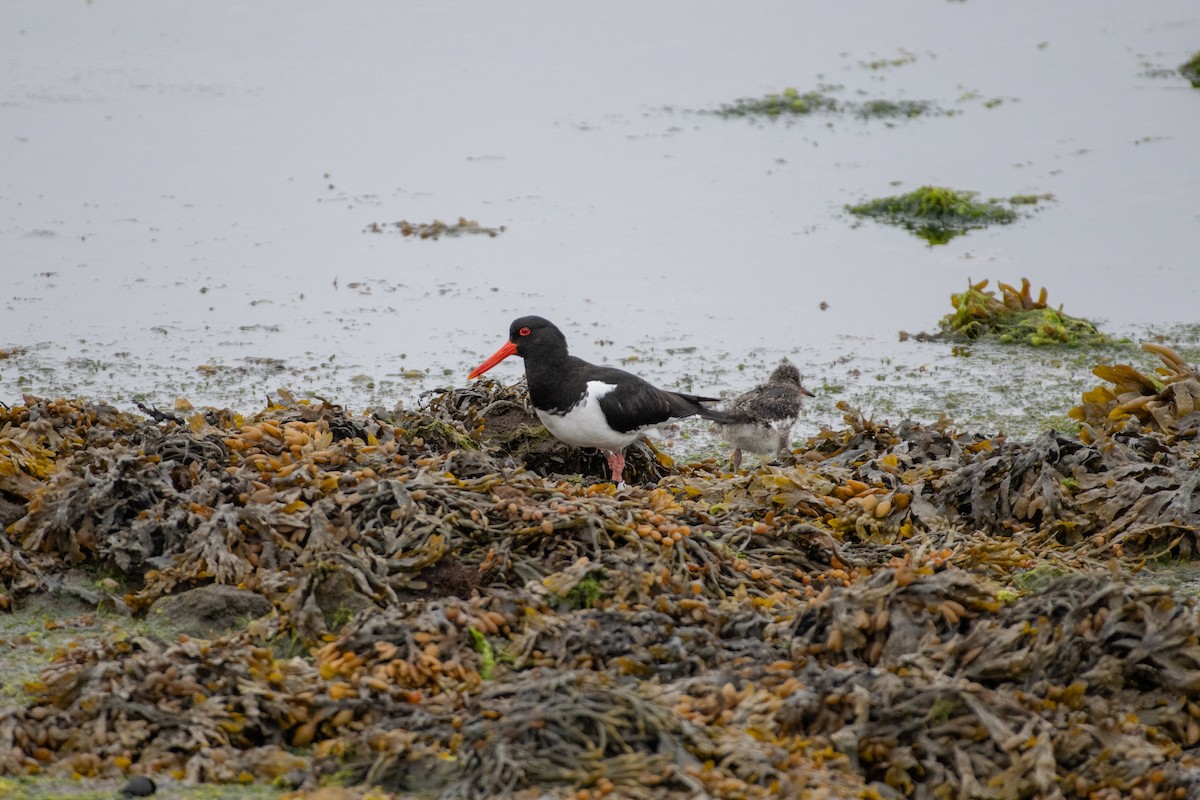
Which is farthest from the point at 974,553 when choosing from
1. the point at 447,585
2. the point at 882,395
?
the point at 882,395

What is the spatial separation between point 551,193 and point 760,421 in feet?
20.5

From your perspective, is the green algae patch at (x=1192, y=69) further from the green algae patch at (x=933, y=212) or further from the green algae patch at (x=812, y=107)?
the green algae patch at (x=933, y=212)

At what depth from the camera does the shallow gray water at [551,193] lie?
9.52 m

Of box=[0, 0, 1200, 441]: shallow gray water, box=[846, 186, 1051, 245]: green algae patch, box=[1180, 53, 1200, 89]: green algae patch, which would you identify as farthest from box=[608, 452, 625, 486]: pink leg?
box=[1180, 53, 1200, 89]: green algae patch

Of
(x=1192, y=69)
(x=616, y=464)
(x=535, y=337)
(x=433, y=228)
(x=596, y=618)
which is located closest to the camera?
(x=596, y=618)

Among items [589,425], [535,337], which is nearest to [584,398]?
[589,425]

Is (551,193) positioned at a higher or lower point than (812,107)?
lower

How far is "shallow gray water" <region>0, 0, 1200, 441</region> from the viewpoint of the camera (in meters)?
9.52

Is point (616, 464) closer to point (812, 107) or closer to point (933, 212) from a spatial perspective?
point (933, 212)

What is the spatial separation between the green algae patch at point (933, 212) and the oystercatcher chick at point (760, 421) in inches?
215

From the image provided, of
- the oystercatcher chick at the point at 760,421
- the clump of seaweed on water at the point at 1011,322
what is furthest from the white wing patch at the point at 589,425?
the clump of seaweed on water at the point at 1011,322

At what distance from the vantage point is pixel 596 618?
168 inches

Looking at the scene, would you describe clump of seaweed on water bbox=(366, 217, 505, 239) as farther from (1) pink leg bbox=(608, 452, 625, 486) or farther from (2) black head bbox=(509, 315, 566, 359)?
(1) pink leg bbox=(608, 452, 625, 486)

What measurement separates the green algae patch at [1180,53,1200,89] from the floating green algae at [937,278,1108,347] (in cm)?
903
